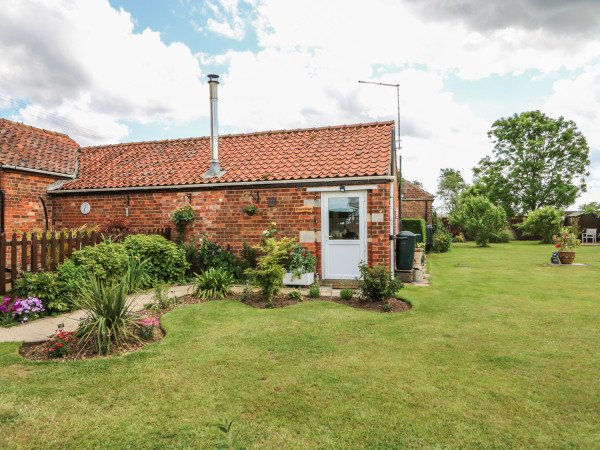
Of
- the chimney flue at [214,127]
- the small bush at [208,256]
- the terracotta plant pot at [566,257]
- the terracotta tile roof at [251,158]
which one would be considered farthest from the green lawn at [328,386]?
the terracotta plant pot at [566,257]

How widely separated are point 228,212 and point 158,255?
7.40ft

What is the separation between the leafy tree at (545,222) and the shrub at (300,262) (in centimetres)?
2482

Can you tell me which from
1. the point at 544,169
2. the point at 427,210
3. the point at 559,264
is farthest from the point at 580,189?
the point at 559,264

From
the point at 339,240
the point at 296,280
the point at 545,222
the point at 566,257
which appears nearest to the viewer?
the point at 296,280

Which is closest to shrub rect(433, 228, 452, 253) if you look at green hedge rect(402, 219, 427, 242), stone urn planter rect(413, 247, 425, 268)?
green hedge rect(402, 219, 427, 242)

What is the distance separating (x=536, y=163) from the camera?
34219mm

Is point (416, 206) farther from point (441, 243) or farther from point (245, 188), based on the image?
point (245, 188)

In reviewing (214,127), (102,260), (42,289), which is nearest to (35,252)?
(42,289)

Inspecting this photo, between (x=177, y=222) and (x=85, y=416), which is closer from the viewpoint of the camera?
(x=85, y=416)

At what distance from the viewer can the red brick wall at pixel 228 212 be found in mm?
9023

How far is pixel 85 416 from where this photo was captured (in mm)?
3137

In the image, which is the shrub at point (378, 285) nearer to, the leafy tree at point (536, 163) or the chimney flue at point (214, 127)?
the chimney flue at point (214, 127)

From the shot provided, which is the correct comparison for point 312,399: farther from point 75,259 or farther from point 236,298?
point 75,259

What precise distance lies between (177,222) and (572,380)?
9458 millimetres
